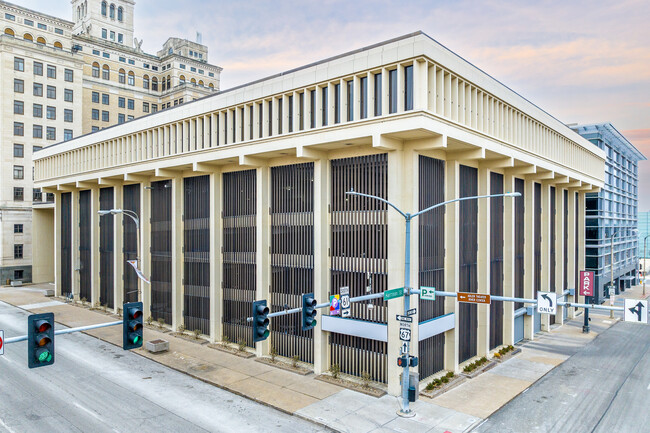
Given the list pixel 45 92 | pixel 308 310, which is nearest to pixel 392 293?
pixel 308 310

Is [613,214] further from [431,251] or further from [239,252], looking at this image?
[239,252]

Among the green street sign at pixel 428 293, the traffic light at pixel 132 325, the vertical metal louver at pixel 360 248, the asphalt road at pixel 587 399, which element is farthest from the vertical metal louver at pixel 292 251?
the traffic light at pixel 132 325

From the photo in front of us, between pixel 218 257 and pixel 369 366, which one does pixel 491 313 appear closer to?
pixel 369 366

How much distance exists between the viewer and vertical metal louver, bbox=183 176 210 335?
30.3 metres

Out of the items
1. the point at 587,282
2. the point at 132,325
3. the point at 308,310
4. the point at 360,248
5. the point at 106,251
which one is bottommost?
the point at 587,282

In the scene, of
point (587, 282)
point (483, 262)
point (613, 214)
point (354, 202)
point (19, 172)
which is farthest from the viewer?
point (613, 214)

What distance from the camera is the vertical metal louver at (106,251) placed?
39.6 m

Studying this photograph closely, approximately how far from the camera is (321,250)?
23172 mm

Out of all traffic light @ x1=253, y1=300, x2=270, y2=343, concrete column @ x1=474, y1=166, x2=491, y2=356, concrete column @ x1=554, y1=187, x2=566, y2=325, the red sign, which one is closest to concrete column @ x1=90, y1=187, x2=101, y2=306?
traffic light @ x1=253, y1=300, x2=270, y2=343

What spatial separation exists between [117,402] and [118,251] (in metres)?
22.3

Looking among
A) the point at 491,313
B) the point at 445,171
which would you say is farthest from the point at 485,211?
the point at 491,313

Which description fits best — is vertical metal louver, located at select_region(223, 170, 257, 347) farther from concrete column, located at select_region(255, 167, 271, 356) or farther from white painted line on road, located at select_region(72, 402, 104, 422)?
white painted line on road, located at select_region(72, 402, 104, 422)

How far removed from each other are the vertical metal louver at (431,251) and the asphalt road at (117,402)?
7.75 meters

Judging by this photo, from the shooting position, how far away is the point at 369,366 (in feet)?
71.3
